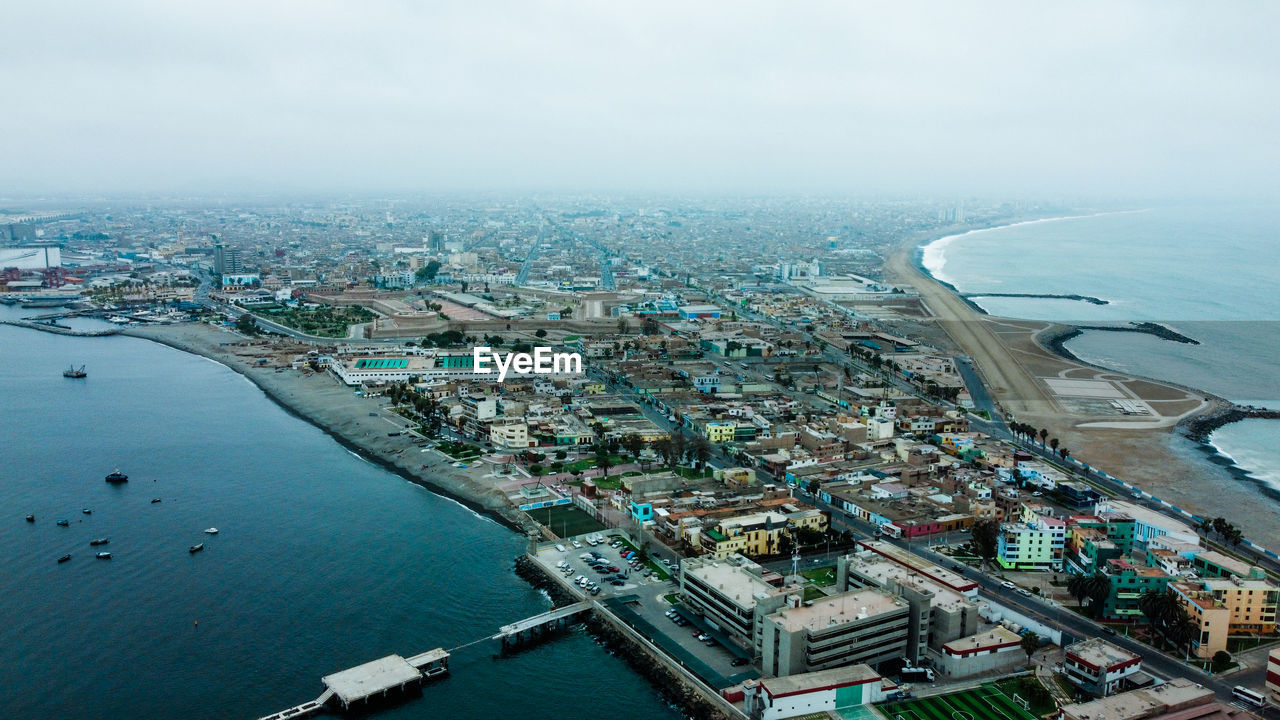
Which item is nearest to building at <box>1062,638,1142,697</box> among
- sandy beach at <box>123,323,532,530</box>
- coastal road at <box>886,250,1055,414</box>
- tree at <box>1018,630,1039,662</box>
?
tree at <box>1018,630,1039,662</box>

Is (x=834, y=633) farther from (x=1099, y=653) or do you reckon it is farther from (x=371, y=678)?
(x=371, y=678)

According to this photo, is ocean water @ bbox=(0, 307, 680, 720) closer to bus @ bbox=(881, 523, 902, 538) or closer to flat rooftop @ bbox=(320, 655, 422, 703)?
flat rooftop @ bbox=(320, 655, 422, 703)

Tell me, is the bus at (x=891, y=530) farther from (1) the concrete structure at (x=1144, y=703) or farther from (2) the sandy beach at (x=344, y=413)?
(2) the sandy beach at (x=344, y=413)

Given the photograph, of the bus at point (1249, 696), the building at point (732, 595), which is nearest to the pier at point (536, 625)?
the building at point (732, 595)

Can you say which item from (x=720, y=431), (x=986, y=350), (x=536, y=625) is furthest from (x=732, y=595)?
(x=986, y=350)

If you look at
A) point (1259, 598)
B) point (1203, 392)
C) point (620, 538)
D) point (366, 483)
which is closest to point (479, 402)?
point (366, 483)
